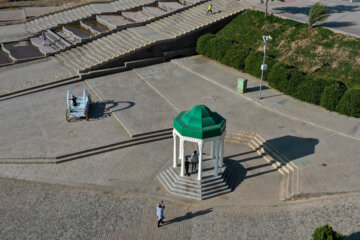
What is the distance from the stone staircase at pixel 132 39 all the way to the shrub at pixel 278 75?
32.1ft

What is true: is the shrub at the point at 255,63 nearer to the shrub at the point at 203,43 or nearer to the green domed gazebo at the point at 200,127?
the shrub at the point at 203,43

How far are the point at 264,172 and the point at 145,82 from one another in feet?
42.7

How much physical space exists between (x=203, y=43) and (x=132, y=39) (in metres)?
6.55

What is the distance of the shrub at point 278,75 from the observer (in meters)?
24.9

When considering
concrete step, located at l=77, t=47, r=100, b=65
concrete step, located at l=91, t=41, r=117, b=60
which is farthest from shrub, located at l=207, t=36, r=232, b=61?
concrete step, located at l=77, t=47, r=100, b=65

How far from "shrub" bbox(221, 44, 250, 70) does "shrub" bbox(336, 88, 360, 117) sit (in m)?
8.60

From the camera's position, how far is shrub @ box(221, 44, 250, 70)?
1107 inches

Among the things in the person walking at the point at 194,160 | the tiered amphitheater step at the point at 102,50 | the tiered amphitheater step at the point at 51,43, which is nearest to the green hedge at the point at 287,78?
the tiered amphitheater step at the point at 102,50

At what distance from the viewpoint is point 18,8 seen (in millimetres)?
48906

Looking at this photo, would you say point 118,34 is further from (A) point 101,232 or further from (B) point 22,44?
(A) point 101,232

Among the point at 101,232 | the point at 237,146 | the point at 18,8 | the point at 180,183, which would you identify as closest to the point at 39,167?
the point at 101,232

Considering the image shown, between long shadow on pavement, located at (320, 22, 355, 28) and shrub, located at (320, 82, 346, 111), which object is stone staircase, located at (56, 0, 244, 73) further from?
shrub, located at (320, 82, 346, 111)

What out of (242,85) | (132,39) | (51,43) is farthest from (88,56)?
(242,85)

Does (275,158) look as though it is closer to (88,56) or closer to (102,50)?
(102,50)
